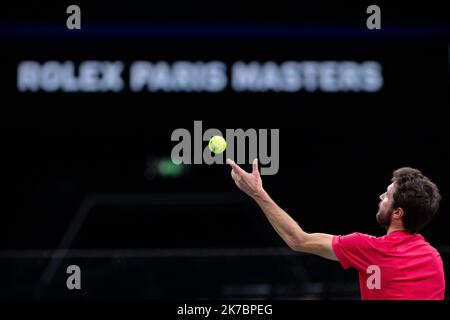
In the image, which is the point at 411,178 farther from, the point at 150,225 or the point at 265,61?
the point at 150,225

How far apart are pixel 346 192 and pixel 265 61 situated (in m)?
1.75

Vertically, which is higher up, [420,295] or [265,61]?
[265,61]

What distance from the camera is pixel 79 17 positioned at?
6.97m

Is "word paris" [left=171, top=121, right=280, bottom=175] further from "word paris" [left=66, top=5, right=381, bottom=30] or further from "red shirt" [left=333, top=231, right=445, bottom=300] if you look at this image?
"red shirt" [left=333, top=231, right=445, bottom=300]

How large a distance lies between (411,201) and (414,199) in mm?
15

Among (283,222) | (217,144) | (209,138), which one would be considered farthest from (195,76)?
(283,222)

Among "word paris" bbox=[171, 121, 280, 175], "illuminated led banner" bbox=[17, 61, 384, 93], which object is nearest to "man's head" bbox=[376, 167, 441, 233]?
"word paris" bbox=[171, 121, 280, 175]

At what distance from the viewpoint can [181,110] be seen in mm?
7883

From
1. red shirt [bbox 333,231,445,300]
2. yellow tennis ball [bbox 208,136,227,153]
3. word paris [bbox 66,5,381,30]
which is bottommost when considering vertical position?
red shirt [bbox 333,231,445,300]

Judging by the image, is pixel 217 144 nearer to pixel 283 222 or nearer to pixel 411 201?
pixel 283 222

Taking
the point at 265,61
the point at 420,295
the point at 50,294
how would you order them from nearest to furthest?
the point at 420,295 < the point at 50,294 < the point at 265,61

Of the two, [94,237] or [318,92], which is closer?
[318,92]

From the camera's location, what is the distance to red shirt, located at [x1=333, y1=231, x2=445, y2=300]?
3.36 metres

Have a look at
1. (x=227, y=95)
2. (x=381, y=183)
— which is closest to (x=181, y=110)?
(x=227, y=95)
